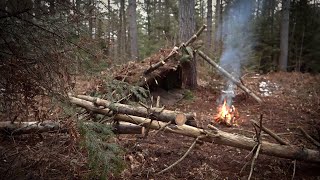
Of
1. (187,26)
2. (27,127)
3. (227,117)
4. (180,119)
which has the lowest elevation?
(227,117)

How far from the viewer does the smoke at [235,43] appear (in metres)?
12.4

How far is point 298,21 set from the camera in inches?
725

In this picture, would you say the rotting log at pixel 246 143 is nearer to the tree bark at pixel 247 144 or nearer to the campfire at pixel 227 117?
the tree bark at pixel 247 144

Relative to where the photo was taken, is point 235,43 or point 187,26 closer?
point 187,26

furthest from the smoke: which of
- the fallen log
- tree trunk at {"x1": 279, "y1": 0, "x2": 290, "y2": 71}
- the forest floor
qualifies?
the fallen log

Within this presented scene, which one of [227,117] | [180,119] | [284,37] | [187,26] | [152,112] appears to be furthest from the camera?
[284,37]

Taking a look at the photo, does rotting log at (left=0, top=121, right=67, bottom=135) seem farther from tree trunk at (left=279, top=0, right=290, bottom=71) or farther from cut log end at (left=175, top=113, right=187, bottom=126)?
tree trunk at (left=279, top=0, right=290, bottom=71)

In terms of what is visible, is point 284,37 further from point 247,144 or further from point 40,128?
point 40,128

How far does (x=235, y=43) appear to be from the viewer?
59.1ft

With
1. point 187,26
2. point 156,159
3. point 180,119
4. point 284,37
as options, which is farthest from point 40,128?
point 284,37

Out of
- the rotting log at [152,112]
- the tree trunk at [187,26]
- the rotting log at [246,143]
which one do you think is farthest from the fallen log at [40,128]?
the tree trunk at [187,26]

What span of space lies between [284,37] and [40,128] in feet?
53.8

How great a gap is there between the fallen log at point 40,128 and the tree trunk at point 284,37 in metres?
14.8

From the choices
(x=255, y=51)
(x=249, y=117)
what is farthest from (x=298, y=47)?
(x=249, y=117)
